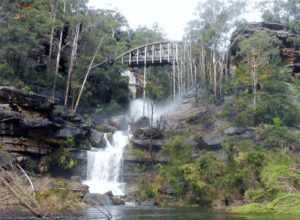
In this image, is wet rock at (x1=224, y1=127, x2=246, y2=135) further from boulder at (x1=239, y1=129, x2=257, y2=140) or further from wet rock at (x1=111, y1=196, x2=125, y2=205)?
wet rock at (x1=111, y1=196, x2=125, y2=205)

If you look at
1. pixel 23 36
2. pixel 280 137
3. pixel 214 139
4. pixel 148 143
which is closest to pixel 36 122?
pixel 23 36

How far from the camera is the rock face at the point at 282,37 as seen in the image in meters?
46.5

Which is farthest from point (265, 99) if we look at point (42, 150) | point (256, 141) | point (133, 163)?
point (42, 150)

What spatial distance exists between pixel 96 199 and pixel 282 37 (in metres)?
31.3

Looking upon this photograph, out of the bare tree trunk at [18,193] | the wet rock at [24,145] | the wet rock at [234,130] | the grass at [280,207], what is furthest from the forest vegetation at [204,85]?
the bare tree trunk at [18,193]

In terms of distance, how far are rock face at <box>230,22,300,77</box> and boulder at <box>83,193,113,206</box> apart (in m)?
26.7

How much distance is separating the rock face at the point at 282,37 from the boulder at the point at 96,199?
26.7 meters

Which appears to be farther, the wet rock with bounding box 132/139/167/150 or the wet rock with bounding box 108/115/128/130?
the wet rock with bounding box 108/115/128/130

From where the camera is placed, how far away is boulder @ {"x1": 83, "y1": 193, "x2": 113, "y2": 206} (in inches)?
946

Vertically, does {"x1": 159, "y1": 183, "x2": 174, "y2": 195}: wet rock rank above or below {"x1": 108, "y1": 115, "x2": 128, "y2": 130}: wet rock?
below

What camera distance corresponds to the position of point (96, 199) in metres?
25.2

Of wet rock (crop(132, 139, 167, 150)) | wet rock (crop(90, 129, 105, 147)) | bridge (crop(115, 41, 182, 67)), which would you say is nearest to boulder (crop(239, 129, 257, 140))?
wet rock (crop(132, 139, 167, 150))

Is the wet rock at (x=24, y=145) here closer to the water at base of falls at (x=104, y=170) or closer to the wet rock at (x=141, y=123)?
the water at base of falls at (x=104, y=170)

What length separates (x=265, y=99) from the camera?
124 ft
